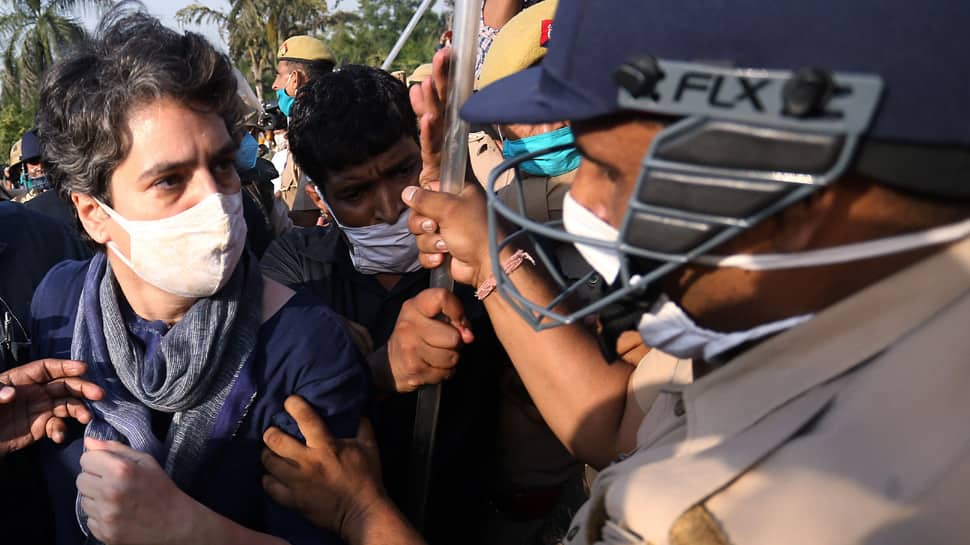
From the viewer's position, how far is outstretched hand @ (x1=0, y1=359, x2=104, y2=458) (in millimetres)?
1886

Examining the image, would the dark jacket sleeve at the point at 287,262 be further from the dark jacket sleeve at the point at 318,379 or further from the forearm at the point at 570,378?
the forearm at the point at 570,378

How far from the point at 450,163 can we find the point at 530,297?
0.42 metres

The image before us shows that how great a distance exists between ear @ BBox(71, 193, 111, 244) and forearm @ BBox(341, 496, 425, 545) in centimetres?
108

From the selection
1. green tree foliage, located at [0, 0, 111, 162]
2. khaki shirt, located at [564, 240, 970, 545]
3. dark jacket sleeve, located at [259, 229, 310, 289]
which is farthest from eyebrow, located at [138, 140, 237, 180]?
green tree foliage, located at [0, 0, 111, 162]

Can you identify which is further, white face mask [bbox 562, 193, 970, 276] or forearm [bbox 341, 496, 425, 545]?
forearm [bbox 341, 496, 425, 545]

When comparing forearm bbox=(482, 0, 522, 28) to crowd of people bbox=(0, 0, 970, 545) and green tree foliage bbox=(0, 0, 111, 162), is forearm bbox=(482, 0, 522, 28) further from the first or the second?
green tree foliage bbox=(0, 0, 111, 162)

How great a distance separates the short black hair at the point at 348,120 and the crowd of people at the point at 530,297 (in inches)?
0.5

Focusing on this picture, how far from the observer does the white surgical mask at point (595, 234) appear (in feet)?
4.02

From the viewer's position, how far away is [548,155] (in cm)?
278

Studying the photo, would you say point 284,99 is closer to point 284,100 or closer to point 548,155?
point 284,100

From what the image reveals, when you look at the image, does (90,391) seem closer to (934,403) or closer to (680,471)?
(680,471)

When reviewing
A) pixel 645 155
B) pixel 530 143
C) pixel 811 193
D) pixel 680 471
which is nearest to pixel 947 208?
pixel 811 193

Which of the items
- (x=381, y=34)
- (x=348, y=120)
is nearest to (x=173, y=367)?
(x=348, y=120)

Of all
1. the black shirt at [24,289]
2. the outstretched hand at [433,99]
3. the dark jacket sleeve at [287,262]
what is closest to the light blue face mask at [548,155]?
the outstretched hand at [433,99]
